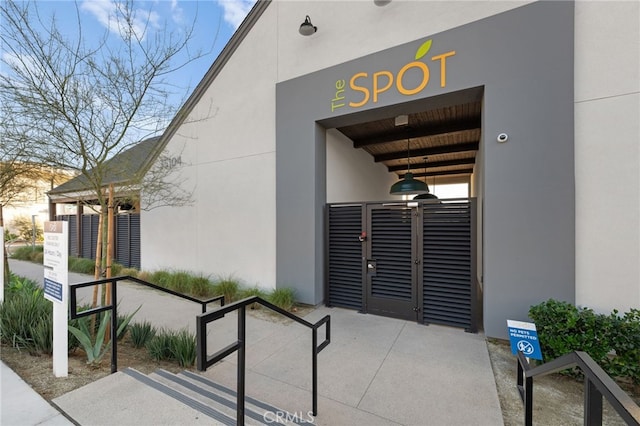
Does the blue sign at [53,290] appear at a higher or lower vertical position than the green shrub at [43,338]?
higher

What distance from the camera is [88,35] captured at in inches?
126

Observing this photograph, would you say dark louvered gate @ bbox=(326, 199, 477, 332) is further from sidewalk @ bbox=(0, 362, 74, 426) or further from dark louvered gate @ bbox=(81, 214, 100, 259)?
dark louvered gate @ bbox=(81, 214, 100, 259)

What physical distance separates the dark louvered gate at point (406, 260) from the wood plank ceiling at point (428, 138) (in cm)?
207

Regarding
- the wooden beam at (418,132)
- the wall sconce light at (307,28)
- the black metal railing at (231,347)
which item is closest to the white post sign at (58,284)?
the black metal railing at (231,347)

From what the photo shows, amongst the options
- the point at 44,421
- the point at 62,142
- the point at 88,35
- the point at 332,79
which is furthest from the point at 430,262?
the point at 88,35

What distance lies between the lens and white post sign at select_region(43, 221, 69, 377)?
2.45 m

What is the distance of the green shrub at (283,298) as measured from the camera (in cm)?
489

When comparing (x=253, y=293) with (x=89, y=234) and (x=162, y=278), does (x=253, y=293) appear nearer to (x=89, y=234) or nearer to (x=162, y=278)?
(x=162, y=278)

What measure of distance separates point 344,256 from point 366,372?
Result: 231 cm

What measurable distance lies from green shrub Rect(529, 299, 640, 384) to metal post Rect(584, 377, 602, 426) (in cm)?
240

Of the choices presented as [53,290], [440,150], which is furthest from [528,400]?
[440,150]

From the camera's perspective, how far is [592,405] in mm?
1071

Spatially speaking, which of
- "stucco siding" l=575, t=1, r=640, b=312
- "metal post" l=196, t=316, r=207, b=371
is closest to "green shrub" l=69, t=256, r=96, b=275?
"metal post" l=196, t=316, r=207, b=371

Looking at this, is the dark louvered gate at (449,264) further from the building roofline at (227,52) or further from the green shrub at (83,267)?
the green shrub at (83,267)
